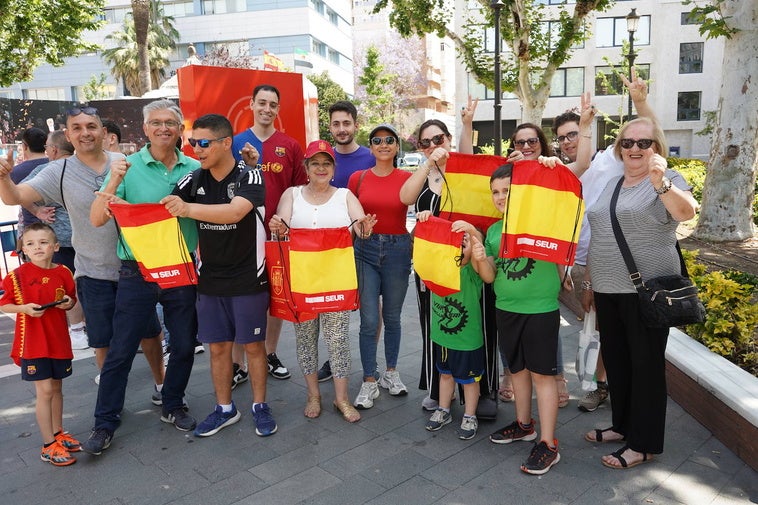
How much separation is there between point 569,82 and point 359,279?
3961cm

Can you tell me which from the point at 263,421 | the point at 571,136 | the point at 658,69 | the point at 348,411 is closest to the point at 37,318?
the point at 263,421

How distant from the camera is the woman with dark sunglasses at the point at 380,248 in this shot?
4.37 meters

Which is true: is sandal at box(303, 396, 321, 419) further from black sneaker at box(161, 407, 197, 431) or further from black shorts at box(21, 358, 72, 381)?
black shorts at box(21, 358, 72, 381)

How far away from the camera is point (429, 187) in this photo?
4.26 metres

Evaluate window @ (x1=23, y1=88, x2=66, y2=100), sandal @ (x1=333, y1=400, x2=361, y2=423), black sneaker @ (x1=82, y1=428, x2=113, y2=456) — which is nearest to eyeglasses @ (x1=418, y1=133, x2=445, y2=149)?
sandal @ (x1=333, y1=400, x2=361, y2=423)

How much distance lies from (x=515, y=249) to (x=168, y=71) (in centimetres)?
4797

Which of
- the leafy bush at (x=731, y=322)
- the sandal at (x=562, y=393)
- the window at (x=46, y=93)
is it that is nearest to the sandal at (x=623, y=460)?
the sandal at (x=562, y=393)

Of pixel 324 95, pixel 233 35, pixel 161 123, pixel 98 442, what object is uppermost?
pixel 233 35

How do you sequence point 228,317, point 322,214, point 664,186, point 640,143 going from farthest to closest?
point 322,214
point 228,317
point 640,143
point 664,186

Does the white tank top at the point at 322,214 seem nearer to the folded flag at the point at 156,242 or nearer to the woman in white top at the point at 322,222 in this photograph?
the woman in white top at the point at 322,222

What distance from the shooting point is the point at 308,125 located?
7652mm

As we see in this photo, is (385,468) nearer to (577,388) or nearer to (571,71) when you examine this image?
(577,388)

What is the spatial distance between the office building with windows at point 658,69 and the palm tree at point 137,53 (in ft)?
69.1

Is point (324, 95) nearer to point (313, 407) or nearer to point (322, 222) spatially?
point (322, 222)
